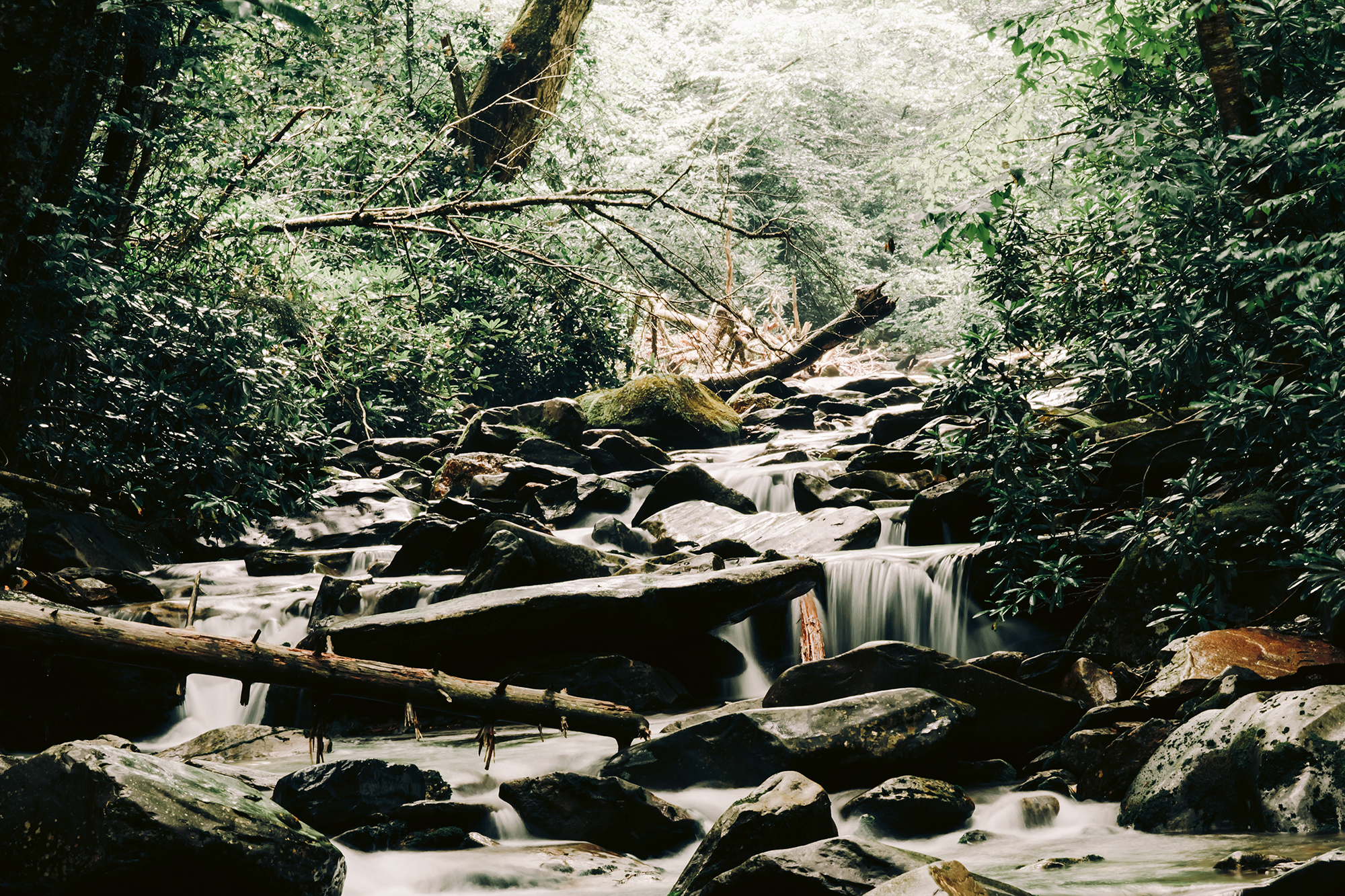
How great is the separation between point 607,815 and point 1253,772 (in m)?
2.89

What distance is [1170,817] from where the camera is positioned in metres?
4.35

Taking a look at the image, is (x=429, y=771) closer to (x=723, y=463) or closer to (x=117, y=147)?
(x=117, y=147)

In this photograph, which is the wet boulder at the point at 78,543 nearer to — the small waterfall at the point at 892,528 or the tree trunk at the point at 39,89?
the tree trunk at the point at 39,89

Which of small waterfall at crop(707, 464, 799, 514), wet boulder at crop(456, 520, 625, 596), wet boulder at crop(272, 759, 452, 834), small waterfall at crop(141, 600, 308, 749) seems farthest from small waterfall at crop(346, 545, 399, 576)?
wet boulder at crop(272, 759, 452, 834)

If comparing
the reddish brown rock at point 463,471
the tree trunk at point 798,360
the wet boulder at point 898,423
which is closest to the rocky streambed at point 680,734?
the reddish brown rock at point 463,471

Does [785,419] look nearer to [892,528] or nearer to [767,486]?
[767,486]

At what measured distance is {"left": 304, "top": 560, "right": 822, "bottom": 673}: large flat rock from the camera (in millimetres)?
6781

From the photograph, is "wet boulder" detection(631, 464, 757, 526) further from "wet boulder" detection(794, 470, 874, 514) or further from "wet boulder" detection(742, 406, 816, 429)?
"wet boulder" detection(742, 406, 816, 429)

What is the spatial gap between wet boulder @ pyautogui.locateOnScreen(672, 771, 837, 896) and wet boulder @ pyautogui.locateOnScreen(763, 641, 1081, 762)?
192cm

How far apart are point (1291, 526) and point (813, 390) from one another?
15.8 m

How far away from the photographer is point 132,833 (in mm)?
3238

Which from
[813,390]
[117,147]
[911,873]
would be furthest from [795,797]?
[813,390]

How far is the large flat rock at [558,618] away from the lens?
6781 millimetres

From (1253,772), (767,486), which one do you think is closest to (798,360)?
(767,486)
